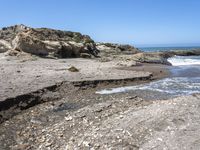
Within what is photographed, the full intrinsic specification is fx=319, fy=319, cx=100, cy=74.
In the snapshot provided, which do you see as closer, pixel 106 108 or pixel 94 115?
pixel 94 115

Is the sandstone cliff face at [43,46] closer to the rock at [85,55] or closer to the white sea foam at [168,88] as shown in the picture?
the rock at [85,55]

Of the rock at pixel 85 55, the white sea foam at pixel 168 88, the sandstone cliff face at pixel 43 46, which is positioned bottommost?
the white sea foam at pixel 168 88

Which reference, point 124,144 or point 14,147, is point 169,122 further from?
point 14,147

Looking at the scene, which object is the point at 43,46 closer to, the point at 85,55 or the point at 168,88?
the point at 85,55

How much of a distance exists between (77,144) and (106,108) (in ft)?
14.4

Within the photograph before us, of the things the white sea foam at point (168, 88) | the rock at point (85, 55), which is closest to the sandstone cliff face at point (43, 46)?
the rock at point (85, 55)

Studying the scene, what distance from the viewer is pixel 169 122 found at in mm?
10750

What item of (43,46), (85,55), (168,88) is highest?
(43,46)

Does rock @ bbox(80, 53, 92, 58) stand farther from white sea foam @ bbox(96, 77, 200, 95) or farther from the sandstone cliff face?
white sea foam @ bbox(96, 77, 200, 95)

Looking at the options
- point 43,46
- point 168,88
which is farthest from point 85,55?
point 168,88

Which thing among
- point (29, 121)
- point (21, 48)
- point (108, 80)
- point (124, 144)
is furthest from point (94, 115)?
point (21, 48)

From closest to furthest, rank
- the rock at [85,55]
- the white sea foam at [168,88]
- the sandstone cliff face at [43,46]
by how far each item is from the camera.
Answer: the white sea foam at [168,88] → the sandstone cliff face at [43,46] → the rock at [85,55]

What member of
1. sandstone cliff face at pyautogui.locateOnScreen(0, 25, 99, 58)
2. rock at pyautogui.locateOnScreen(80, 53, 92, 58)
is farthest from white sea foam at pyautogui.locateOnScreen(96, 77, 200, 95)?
rock at pyautogui.locateOnScreen(80, 53, 92, 58)

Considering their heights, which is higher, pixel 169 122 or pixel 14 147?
pixel 169 122
